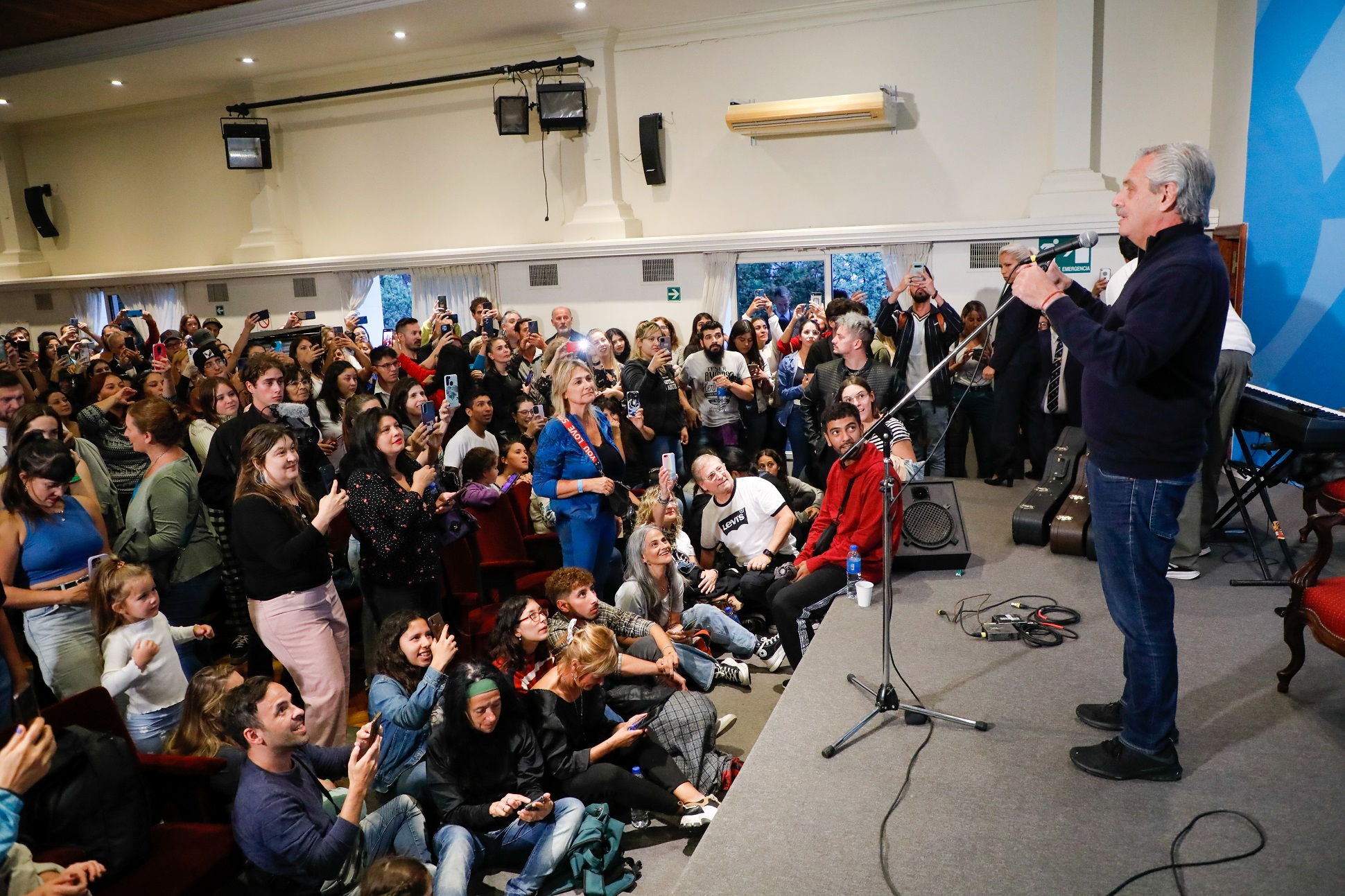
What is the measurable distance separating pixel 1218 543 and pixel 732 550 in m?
2.37

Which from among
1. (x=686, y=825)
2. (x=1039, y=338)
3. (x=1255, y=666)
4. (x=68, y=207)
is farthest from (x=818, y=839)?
(x=68, y=207)

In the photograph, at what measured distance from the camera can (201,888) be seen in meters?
2.55

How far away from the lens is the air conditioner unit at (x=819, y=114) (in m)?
8.12

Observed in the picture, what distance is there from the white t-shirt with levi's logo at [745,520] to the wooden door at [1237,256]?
3750 millimetres

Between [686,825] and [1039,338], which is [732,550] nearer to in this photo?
[686,825]

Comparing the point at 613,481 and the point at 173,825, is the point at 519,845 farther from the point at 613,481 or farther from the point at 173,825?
the point at 613,481

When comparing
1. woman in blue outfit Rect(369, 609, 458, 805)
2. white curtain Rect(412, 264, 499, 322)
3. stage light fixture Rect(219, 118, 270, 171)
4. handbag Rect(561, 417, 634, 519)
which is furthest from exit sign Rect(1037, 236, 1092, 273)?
stage light fixture Rect(219, 118, 270, 171)

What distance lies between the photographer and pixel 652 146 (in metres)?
9.09

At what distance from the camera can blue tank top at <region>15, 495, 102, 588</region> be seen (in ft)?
11.2

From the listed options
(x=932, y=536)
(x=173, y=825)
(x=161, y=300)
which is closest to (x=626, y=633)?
(x=932, y=536)

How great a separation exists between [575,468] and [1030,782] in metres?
2.63

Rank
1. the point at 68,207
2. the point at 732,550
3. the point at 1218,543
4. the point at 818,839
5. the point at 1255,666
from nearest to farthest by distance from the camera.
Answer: the point at 818,839 < the point at 1255,666 < the point at 1218,543 < the point at 732,550 < the point at 68,207

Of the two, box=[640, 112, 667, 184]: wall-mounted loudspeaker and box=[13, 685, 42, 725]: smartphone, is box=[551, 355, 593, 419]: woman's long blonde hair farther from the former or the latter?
box=[640, 112, 667, 184]: wall-mounted loudspeaker

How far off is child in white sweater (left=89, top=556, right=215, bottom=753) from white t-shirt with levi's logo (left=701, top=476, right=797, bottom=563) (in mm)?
2705
